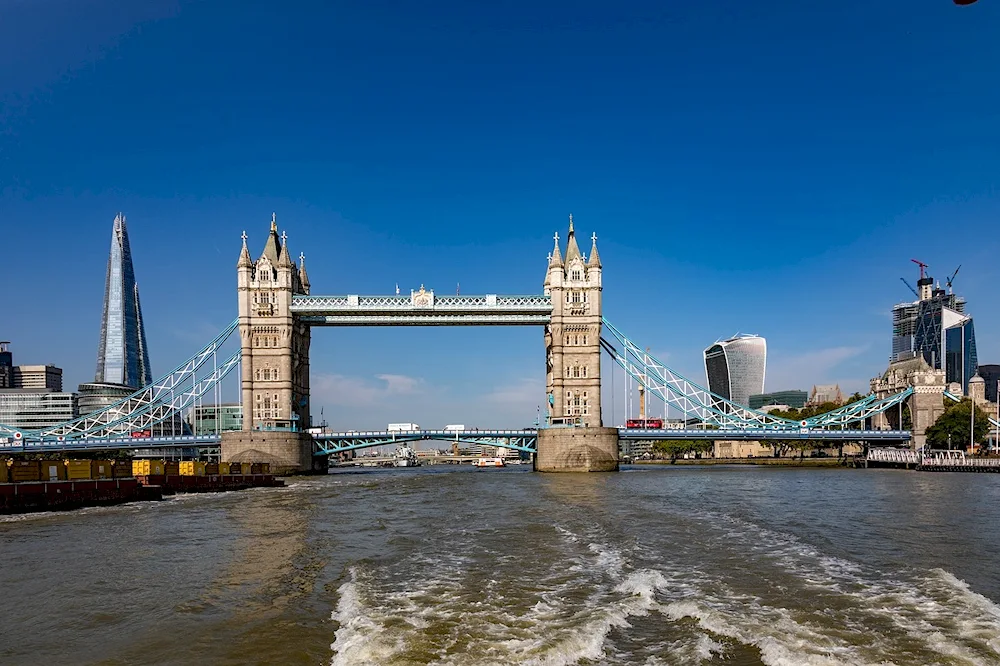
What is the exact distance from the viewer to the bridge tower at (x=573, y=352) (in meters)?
85.9

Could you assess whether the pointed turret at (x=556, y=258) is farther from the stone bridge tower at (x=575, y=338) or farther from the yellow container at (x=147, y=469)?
the yellow container at (x=147, y=469)

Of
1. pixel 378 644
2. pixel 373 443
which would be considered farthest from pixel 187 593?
pixel 373 443

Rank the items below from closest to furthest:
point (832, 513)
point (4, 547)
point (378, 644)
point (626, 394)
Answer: point (378, 644), point (4, 547), point (832, 513), point (626, 394)

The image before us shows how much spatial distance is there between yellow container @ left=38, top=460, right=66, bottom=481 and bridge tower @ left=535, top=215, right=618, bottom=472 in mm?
50347

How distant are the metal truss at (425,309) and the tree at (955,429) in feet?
193

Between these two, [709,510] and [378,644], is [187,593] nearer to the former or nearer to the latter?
[378,644]

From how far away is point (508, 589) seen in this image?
17.2 m

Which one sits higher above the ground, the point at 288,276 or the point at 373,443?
the point at 288,276

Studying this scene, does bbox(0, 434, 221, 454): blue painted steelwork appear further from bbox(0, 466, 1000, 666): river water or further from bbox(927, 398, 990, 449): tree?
bbox(927, 398, 990, 449): tree

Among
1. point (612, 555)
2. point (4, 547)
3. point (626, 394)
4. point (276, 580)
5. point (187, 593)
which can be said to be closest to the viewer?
point (187, 593)

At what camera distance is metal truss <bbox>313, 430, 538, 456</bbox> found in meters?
89.6

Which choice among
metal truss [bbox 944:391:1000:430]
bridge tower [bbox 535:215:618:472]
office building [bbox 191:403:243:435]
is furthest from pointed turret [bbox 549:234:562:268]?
office building [bbox 191:403:243:435]

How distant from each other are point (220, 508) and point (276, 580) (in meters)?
25.2

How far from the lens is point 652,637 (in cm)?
1333
